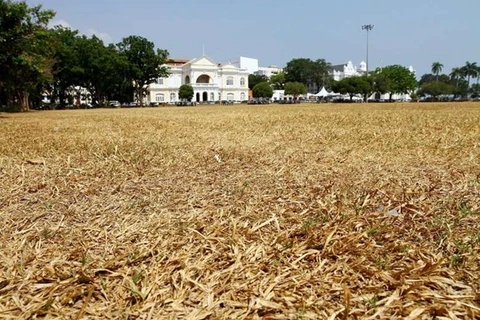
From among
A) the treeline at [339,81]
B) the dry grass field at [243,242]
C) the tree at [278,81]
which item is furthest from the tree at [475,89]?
the dry grass field at [243,242]

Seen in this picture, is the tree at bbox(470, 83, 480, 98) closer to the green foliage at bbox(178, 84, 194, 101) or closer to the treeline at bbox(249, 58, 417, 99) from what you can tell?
the treeline at bbox(249, 58, 417, 99)

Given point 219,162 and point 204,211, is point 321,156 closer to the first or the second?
point 219,162

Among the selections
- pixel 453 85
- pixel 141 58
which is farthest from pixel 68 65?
pixel 453 85

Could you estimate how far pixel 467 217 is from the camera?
7.31ft

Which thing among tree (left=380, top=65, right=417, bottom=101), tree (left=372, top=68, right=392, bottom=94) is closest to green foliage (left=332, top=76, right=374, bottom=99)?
tree (left=372, top=68, right=392, bottom=94)

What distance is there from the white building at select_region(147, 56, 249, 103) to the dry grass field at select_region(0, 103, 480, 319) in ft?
249

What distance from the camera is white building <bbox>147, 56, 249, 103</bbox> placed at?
7981 cm

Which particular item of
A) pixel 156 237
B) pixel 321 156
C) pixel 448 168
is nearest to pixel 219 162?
pixel 321 156

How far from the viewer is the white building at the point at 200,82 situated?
79.8 m

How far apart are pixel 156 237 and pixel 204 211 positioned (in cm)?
49

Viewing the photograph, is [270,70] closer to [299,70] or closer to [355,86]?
[299,70]

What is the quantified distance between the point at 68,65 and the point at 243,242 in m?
44.4

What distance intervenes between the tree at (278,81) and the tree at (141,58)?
54.6 meters

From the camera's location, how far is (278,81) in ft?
334
